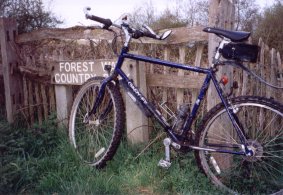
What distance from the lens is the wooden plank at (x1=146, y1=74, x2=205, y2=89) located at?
4074 millimetres

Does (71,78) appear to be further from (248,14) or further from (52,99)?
(248,14)

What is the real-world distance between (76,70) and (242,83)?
196cm

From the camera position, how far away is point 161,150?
13.9 ft

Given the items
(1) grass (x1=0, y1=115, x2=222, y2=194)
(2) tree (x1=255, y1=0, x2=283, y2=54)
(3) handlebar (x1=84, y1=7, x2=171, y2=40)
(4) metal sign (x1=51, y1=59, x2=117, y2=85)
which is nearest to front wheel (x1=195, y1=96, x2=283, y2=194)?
(1) grass (x1=0, y1=115, x2=222, y2=194)

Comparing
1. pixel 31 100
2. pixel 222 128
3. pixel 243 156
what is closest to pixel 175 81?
pixel 222 128

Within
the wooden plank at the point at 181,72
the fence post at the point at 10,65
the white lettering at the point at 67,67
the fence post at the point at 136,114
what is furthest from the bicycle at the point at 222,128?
the fence post at the point at 10,65

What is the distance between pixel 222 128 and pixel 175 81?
818 millimetres

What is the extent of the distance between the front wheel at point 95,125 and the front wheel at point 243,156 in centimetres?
88

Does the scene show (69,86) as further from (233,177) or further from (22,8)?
(22,8)

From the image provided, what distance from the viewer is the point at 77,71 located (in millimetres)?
4863

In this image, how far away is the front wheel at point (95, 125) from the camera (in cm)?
394

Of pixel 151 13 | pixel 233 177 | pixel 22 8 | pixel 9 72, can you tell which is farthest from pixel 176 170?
pixel 151 13

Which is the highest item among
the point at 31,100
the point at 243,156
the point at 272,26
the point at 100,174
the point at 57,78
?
the point at 272,26

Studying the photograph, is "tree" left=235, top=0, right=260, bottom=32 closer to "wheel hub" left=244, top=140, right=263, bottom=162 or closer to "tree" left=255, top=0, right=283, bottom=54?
"tree" left=255, top=0, right=283, bottom=54
